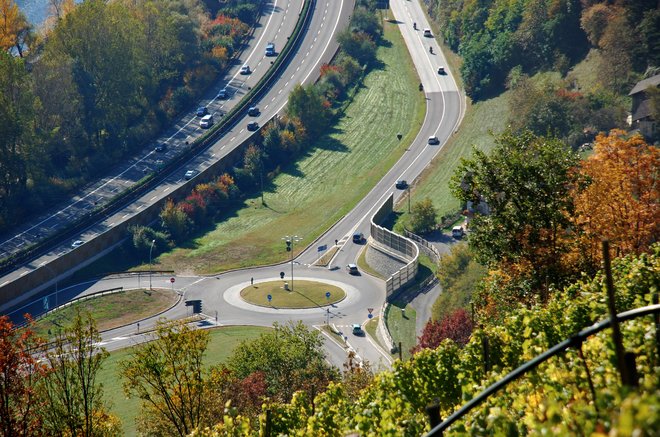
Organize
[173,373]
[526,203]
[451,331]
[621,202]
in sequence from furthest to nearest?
[451,331]
[621,202]
[173,373]
[526,203]

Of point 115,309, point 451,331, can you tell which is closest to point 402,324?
point 451,331

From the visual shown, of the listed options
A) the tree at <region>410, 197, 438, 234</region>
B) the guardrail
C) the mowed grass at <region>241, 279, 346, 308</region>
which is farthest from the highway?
the tree at <region>410, 197, 438, 234</region>

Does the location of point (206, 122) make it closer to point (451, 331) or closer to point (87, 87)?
point (87, 87)

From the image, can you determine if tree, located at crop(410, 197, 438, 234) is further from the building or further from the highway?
the building

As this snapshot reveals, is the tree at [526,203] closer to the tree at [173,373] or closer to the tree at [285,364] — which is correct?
the tree at [173,373]

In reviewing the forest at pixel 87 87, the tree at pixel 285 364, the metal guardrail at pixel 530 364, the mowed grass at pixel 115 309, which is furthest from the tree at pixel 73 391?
the forest at pixel 87 87

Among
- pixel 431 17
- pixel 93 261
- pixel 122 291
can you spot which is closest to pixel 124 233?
pixel 93 261

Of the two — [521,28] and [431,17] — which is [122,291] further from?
[431,17]
